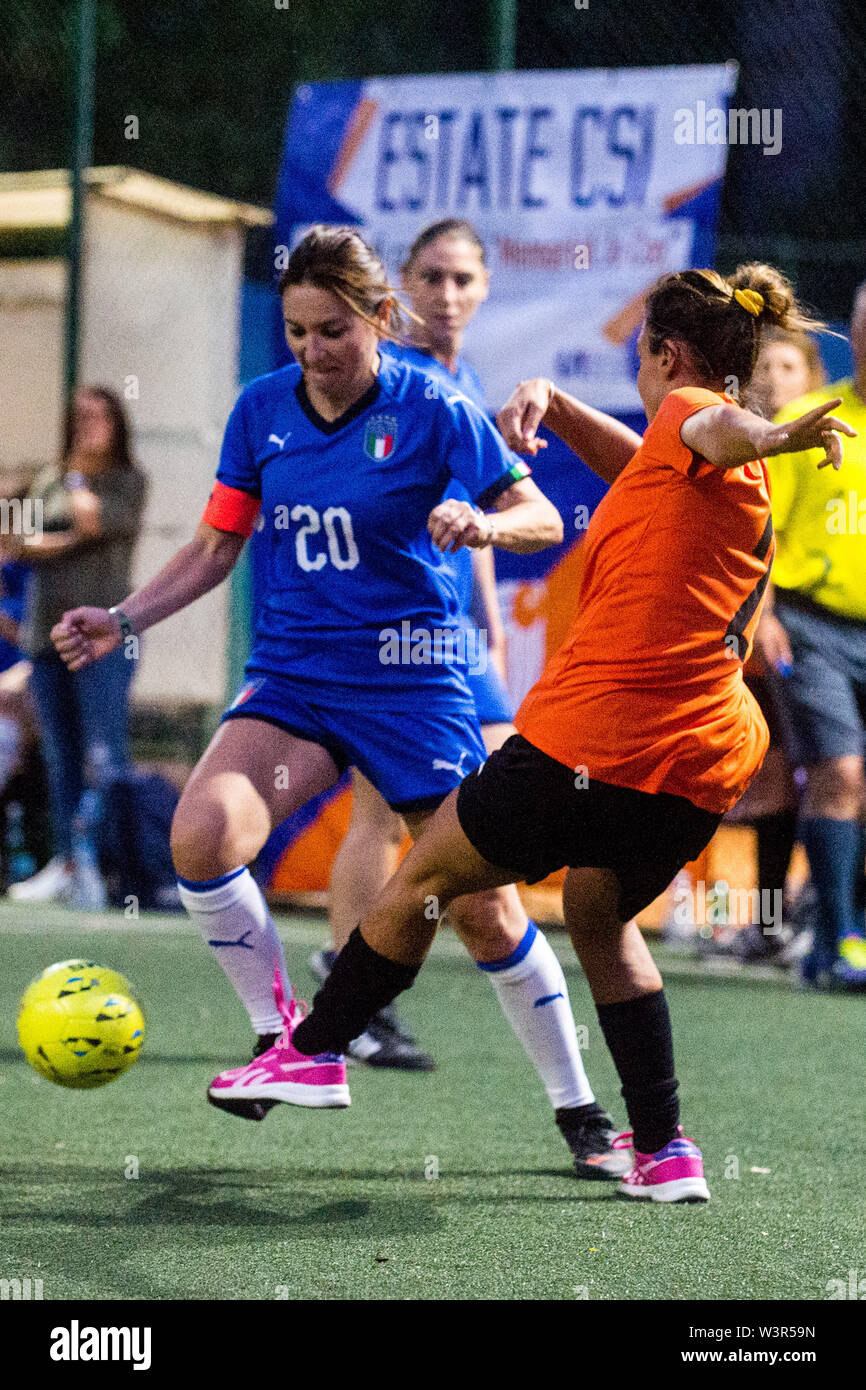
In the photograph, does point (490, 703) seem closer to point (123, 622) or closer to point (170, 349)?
point (123, 622)

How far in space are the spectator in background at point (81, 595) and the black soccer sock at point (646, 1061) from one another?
5260 millimetres

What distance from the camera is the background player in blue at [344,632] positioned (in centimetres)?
380

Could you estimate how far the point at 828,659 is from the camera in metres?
6.73

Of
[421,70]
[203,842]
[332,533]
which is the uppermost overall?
[421,70]

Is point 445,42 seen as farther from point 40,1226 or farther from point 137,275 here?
point 40,1226

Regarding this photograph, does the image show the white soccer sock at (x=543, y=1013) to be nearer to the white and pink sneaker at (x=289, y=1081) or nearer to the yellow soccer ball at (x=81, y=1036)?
the white and pink sneaker at (x=289, y=1081)

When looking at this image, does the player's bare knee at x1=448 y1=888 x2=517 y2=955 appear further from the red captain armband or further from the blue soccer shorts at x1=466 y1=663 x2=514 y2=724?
the blue soccer shorts at x1=466 y1=663 x2=514 y2=724

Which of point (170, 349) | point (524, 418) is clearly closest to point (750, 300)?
point (524, 418)

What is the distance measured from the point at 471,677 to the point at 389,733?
2.28ft

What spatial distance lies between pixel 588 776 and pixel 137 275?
24.3ft

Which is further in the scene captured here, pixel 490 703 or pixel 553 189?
pixel 553 189

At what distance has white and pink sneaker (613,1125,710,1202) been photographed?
11.7 ft

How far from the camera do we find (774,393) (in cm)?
697

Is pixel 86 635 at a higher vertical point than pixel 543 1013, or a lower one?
higher
